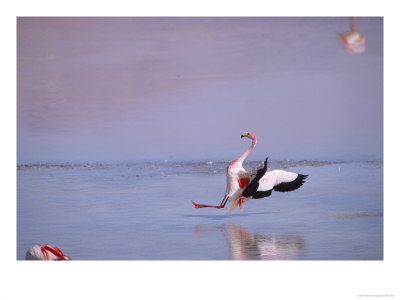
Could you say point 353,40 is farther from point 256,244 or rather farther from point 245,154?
point 256,244

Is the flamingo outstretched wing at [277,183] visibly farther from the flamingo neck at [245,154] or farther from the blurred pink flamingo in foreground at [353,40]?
the blurred pink flamingo in foreground at [353,40]

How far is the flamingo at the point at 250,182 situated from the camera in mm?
4922

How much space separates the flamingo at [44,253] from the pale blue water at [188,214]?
7cm

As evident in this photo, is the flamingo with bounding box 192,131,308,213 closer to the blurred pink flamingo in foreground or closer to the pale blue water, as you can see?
the pale blue water

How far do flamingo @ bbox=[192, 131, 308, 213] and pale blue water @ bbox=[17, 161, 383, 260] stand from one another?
81 millimetres

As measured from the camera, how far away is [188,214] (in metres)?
4.96

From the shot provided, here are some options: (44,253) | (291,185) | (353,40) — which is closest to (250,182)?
(291,185)

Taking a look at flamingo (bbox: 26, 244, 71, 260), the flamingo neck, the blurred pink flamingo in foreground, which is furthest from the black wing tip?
flamingo (bbox: 26, 244, 71, 260)

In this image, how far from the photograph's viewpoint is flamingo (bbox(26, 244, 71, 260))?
4617 millimetres

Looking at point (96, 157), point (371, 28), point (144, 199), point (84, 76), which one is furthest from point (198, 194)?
point (371, 28)

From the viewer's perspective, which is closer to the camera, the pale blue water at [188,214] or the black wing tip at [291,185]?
the pale blue water at [188,214]

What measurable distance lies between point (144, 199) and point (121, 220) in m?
0.30
